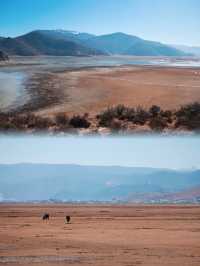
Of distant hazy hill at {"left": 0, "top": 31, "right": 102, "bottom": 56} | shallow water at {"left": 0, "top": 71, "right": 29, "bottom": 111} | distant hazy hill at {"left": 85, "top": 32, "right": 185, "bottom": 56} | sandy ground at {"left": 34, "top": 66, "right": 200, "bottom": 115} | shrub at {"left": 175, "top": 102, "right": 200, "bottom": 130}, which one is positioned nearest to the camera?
shrub at {"left": 175, "top": 102, "right": 200, "bottom": 130}

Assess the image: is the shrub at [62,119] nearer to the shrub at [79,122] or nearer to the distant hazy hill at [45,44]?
the shrub at [79,122]

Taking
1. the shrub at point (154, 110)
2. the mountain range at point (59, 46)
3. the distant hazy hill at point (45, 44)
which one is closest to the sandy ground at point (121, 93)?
the shrub at point (154, 110)

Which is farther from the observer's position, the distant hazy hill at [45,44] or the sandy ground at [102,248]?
the distant hazy hill at [45,44]

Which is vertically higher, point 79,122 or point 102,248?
point 79,122

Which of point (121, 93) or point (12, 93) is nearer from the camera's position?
point (121, 93)

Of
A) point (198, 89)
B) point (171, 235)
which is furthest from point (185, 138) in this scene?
point (171, 235)

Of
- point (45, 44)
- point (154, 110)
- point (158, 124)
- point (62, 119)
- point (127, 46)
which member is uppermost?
point (45, 44)

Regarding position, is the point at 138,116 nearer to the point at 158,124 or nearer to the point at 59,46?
the point at 158,124

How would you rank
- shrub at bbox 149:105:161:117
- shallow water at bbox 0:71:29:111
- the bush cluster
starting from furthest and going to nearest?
shallow water at bbox 0:71:29:111 → shrub at bbox 149:105:161:117 → the bush cluster

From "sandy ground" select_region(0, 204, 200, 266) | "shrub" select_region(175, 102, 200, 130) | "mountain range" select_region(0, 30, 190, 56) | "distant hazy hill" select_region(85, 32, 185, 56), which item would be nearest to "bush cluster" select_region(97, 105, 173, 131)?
"shrub" select_region(175, 102, 200, 130)

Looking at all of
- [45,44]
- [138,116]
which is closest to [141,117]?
[138,116]

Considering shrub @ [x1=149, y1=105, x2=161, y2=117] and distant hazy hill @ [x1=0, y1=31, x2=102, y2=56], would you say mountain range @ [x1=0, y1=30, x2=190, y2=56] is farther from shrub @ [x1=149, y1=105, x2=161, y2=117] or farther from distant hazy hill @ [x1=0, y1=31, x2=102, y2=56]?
shrub @ [x1=149, y1=105, x2=161, y2=117]
